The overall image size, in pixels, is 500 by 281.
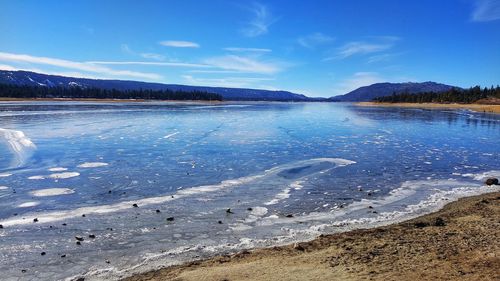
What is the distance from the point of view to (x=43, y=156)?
64.1ft

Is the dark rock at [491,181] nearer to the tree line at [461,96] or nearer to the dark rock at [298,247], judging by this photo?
the dark rock at [298,247]

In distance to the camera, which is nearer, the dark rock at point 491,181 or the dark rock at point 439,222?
the dark rock at point 439,222

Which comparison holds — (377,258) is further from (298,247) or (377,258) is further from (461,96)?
(461,96)

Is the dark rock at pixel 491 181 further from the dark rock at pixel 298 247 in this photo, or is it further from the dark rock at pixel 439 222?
the dark rock at pixel 298 247

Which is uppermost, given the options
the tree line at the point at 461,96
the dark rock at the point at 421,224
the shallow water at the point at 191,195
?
the tree line at the point at 461,96

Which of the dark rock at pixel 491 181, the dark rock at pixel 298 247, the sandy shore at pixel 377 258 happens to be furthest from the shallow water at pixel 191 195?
the sandy shore at pixel 377 258

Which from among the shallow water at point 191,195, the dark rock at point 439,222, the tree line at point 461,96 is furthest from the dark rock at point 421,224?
the tree line at point 461,96

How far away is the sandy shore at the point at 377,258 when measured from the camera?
6.20 meters

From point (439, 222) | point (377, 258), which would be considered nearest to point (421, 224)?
point (439, 222)

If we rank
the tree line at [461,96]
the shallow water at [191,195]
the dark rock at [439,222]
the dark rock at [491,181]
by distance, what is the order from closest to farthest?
the shallow water at [191,195] → the dark rock at [439,222] → the dark rock at [491,181] → the tree line at [461,96]

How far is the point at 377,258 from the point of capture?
273 inches

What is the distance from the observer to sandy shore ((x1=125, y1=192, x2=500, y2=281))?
620 centimetres

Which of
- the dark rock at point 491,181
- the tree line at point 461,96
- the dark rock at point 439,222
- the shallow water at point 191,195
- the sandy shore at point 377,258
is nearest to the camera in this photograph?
the sandy shore at point 377,258

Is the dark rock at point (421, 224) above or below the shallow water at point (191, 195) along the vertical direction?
above
